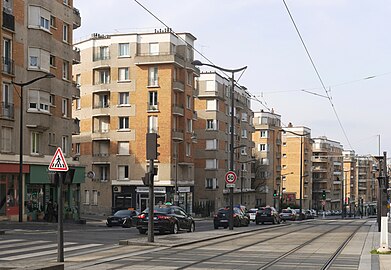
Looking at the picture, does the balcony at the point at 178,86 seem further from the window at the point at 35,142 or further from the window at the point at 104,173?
the window at the point at 35,142

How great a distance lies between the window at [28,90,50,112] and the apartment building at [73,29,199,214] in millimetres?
23729

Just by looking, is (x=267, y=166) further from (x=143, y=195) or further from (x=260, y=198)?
(x=143, y=195)

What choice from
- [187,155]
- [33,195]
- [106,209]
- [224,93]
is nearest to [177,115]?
[187,155]

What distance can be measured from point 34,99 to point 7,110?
3225 millimetres

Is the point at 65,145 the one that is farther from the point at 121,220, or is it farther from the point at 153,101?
the point at 153,101

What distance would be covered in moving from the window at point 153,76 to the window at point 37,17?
980 inches

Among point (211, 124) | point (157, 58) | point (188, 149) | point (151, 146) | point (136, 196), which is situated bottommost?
point (136, 196)

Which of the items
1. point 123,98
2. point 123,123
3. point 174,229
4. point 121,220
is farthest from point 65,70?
point 174,229

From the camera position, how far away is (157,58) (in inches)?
2724

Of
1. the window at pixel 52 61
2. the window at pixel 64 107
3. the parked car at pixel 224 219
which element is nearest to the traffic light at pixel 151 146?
the parked car at pixel 224 219

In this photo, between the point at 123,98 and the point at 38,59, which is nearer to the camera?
the point at 38,59

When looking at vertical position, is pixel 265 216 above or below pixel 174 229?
below

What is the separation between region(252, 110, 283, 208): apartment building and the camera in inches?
4412

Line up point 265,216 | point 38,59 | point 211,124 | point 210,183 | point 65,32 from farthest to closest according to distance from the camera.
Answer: point 211,124 < point 210,183 < point 265,216 < point 65,32 < point 38,59
